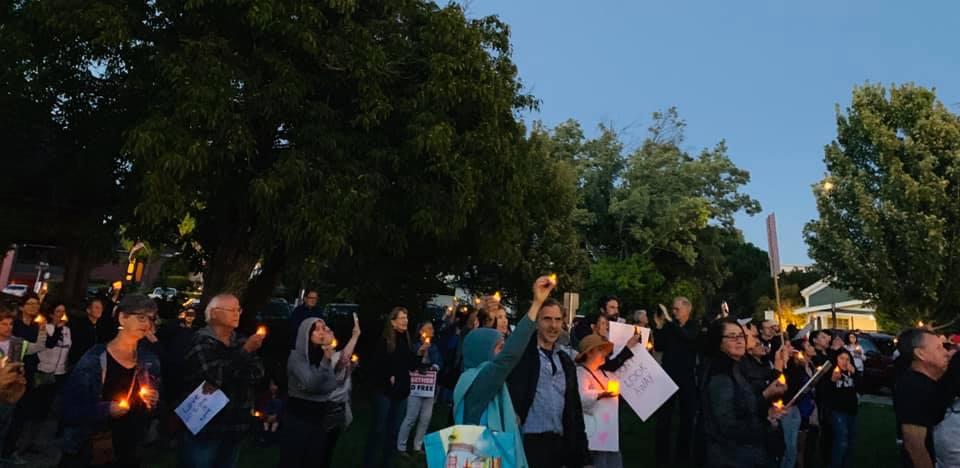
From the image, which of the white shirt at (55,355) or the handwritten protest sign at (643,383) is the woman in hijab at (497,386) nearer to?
the handwritten protest sign at (643,383)

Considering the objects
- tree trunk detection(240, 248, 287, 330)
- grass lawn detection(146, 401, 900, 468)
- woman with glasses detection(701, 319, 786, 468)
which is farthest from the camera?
tree trunk detection(240, 248, 287, 330)

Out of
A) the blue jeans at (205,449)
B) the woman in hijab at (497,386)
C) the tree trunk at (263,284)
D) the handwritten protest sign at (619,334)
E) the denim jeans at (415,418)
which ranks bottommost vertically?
the denim jeans at (415,418)

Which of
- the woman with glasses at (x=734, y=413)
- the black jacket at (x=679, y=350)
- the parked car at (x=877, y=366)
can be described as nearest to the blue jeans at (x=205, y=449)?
the woman with glasses at (x=734, y=413)

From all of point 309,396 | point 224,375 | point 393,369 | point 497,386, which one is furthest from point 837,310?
point 224,375

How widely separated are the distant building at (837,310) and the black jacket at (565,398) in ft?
145

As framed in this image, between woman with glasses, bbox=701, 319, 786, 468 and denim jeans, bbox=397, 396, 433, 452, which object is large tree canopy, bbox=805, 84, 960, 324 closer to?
denim jeans, bbox=397, 396, 433, 452

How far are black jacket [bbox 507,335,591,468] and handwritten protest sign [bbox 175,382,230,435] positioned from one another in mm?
1934

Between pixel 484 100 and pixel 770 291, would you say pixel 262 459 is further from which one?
pixel 770 291

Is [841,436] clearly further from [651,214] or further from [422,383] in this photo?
[651,214]

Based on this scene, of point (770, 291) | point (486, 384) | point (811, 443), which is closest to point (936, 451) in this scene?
point (486, 384)

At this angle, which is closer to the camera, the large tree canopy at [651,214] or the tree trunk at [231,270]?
the tree trunk at [231,270]

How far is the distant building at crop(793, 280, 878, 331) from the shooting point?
151ft

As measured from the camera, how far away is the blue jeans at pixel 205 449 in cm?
408

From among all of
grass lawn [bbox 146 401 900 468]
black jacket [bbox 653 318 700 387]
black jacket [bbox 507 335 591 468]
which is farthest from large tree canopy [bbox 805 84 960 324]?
black jacket [bbox 507 335 591 468]
